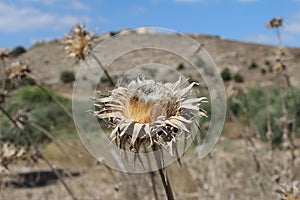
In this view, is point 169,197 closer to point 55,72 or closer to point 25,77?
point 25,77

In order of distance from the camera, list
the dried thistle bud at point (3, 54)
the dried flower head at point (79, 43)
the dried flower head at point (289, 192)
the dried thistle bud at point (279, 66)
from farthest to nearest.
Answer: the dried thistle bud at point (279, 66), the dried thistle bud at point (3, 54), the dried flower head at point (79, 43), the dried flower head at point (289, 192)

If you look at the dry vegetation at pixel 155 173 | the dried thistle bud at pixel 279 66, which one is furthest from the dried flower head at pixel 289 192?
the dried thistle bud at pixel 279 66

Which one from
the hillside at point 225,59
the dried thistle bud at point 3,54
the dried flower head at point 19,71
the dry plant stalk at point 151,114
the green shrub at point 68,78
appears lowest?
the dry plant stalk at point 151,114

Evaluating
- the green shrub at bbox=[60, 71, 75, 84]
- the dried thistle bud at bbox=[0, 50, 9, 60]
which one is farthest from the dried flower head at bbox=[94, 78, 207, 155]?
the green shrub at bbox=[60, 71, 75, 84]

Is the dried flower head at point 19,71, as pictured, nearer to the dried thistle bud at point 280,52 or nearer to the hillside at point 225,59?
the dried thistle bud at point 280,52

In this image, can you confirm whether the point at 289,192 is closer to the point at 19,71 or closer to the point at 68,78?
the point at 19,71

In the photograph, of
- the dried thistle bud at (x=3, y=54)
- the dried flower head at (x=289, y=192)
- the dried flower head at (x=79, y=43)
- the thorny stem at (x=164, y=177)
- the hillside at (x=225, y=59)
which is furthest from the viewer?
the hillside at (x=225, y=59)

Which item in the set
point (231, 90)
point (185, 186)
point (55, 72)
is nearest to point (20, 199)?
point (185, 186)

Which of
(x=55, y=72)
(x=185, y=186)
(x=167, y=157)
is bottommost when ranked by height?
(x=185, y=186)
